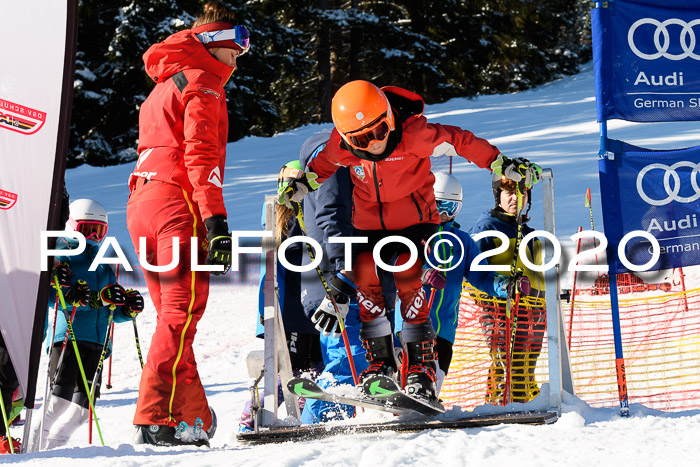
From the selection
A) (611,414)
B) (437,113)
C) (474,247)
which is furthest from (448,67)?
(611,414)

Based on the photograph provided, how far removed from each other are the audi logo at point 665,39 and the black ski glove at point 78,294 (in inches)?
155

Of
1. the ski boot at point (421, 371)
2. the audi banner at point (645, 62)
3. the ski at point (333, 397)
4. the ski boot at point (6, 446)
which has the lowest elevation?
the ski boot at point (6, 446)

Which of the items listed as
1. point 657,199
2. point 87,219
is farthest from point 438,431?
point 87,219

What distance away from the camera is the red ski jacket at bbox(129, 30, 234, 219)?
3959mm

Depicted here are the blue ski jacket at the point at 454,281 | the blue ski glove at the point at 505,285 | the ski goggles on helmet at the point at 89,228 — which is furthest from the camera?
the ski goggles on helmet at the point at 89,228

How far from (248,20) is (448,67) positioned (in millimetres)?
8157

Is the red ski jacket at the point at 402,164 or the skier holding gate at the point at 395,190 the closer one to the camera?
the skier holding gate at the point at 395,190

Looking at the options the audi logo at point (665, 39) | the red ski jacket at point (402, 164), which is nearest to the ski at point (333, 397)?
the red ski jacket at point (402, 164)

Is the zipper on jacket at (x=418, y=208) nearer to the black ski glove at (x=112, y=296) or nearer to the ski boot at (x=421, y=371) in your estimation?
the ski boot at (x=421, y=371)

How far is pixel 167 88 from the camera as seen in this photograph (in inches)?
167

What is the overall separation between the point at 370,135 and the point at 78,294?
2.69 metres

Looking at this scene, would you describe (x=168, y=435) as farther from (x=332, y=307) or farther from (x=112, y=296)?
(x=112, y=296)

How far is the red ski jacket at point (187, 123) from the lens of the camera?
13.0ft

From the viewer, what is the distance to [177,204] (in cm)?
404
